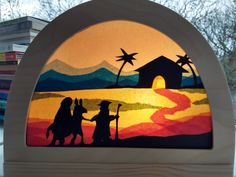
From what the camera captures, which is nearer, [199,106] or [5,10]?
[199,106]

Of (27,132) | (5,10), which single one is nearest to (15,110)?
(27,132)

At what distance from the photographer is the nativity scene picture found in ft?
1.68

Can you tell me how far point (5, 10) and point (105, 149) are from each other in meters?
0.92

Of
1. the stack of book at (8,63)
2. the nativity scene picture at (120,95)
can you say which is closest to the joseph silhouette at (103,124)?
the nativity scene picture at (120,95)

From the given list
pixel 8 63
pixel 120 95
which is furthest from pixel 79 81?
pixel 8 63

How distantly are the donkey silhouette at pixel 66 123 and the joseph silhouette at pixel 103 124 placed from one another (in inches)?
1.1

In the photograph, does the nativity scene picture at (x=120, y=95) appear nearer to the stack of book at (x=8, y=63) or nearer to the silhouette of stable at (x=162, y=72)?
the silhouette of stable at (x=162, y=72)

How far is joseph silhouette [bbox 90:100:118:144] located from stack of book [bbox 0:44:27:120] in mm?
383

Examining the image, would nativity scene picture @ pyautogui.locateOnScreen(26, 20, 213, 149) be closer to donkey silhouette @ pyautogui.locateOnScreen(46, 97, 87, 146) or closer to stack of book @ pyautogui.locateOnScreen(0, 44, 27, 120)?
donkey silhouette @ pyautogui.locateOnScreen(46, 97, 87, 146)

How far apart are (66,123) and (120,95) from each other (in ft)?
0.38

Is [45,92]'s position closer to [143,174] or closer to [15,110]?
[15,110]

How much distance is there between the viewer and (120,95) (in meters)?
0.52

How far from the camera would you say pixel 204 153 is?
507 mm

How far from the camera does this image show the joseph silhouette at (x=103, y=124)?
523mm
